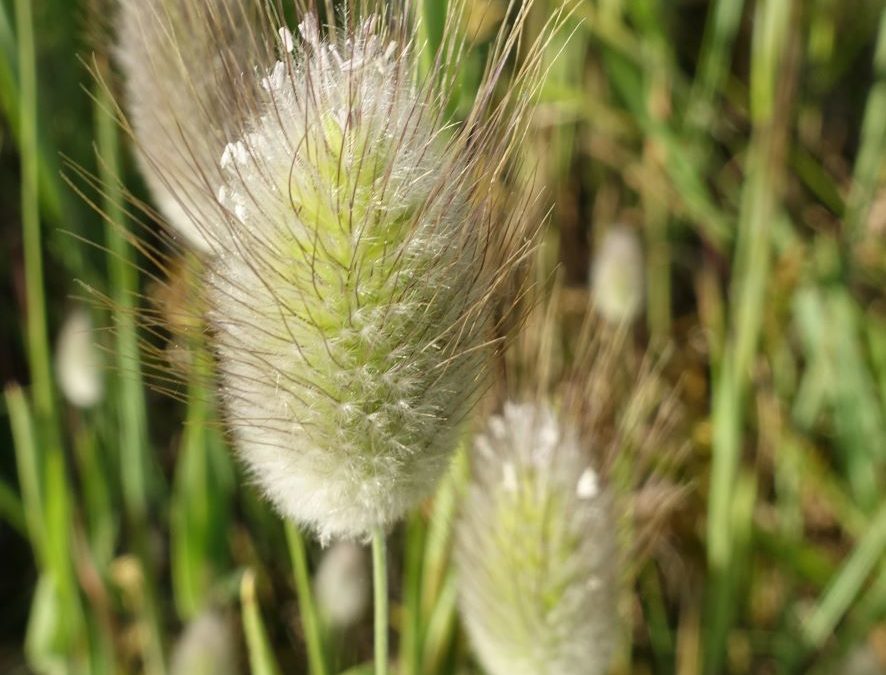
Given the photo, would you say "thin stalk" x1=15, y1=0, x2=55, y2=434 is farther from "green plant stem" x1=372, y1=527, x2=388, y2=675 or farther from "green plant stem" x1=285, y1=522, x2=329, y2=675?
"green plant stem" x1=372, y1=527, x2=388, y2=675

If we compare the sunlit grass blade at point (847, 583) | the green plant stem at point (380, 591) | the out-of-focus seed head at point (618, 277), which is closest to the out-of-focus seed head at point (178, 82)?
the green plant stem at point (380, 591)

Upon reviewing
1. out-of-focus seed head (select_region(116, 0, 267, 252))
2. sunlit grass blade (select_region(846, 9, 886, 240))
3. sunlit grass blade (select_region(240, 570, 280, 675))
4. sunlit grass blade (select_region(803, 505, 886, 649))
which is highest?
out-of-focus seed head (select_region(116, 0, 267, 252))

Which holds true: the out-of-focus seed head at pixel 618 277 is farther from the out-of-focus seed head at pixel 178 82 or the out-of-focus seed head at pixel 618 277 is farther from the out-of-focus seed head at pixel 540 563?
the out-of-focus seed head at pixel 178 82

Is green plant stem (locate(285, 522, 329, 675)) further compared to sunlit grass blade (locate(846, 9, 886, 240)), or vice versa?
sunlit grass blade (locate(846, 9, 886, 240))

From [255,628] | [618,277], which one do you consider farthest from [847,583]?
[255,628]

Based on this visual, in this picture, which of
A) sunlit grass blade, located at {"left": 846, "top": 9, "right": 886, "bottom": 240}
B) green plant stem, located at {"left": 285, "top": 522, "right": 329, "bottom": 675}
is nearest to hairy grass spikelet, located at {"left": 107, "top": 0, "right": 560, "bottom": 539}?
green plant stem, located at {"left": 285, "top": 522, "right": 329, "bottom": 675}

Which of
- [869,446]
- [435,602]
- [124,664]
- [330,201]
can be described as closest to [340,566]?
[435,602]
